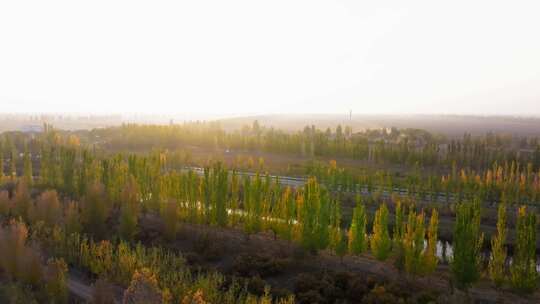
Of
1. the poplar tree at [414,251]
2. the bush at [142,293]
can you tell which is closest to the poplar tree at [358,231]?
the poplar tree at [414,251]

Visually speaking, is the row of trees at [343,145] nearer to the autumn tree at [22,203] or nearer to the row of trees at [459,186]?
the row of trees at [459,186]

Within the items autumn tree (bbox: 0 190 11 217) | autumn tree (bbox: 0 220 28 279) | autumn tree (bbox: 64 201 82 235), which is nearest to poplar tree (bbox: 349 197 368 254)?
autumn tree (bbox: 0 220 28 279)

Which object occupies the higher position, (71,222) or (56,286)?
(71,222)

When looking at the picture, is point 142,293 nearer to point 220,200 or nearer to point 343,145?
point 220,200

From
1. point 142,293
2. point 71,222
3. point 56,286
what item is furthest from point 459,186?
point 142,293

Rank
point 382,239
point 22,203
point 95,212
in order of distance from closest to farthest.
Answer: point 382,239, point 95,212, point 22,203

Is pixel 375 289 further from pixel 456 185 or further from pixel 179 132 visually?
pixel 179 132
